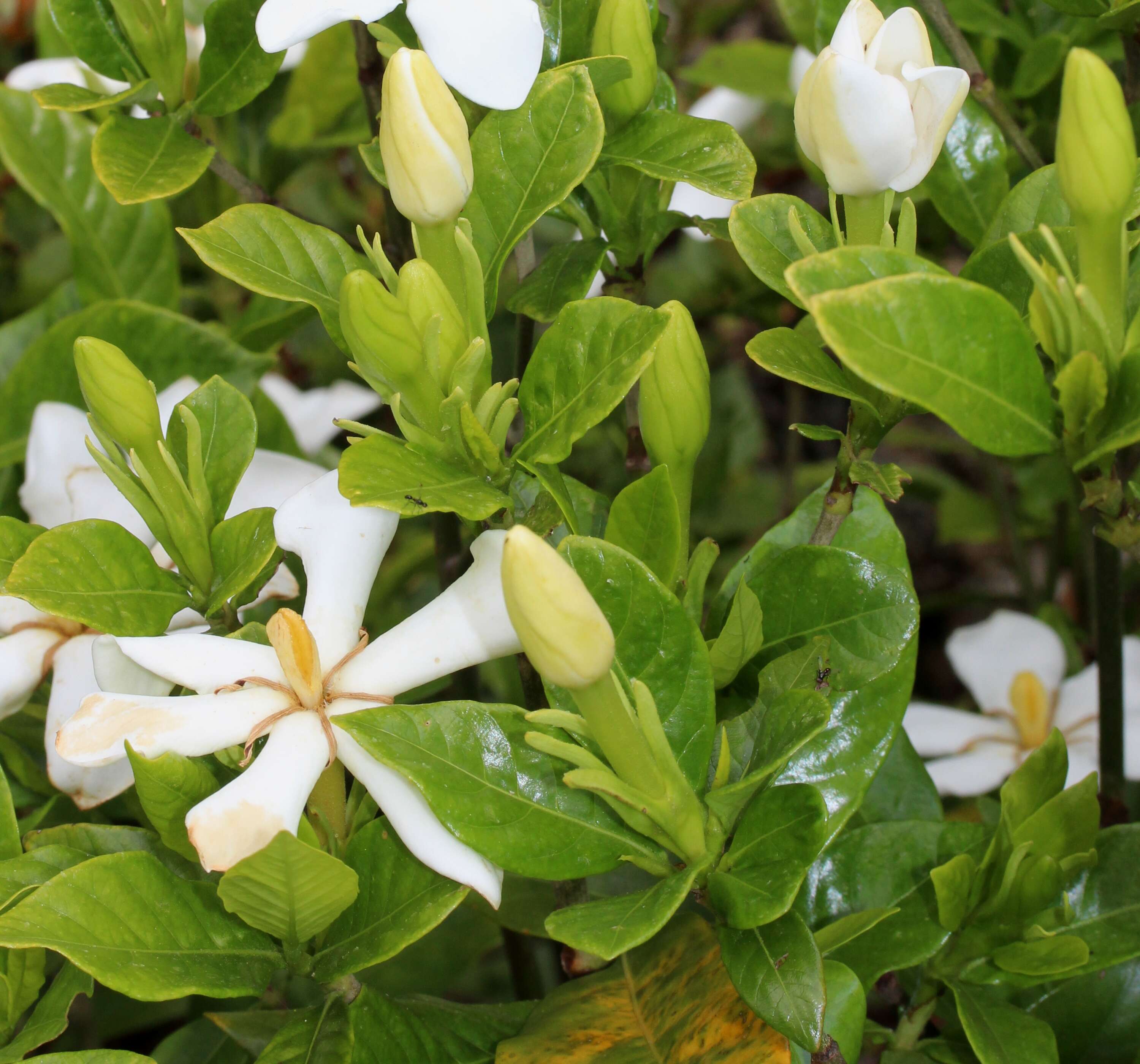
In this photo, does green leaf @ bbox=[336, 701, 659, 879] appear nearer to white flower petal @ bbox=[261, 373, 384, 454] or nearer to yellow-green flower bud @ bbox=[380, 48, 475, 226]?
yellow-green flower bud @ bbox=[380, 48, 475, 226]

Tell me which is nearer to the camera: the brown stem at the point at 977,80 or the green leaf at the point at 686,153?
the green leaf at the point at 686,153

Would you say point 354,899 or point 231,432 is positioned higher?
point 231,432

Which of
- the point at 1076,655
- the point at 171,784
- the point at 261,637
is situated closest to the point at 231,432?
the point at 261,637

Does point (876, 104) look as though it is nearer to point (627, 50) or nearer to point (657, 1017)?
point (627, 50)

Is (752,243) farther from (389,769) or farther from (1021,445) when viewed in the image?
(389,769)

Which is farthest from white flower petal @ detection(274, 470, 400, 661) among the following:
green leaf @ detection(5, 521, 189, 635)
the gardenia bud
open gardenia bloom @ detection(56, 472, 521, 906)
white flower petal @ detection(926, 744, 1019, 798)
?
white flower petal @ detection(926, 744, 1019, 798)

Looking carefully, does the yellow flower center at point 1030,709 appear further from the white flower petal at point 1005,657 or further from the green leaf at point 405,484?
the green leaf at point 405,484

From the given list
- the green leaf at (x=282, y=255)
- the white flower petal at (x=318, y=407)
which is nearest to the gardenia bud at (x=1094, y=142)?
the green leaf at (x=282, y=255)
